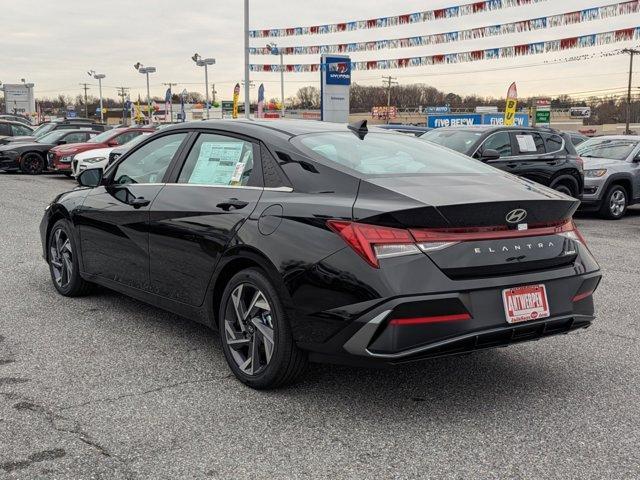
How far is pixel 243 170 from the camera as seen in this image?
165 inches

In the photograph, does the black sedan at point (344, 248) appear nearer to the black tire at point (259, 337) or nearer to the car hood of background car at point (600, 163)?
the black tire at point (259, 337)

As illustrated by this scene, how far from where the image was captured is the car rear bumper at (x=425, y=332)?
3.23 metres

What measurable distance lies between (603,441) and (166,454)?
6.74ft

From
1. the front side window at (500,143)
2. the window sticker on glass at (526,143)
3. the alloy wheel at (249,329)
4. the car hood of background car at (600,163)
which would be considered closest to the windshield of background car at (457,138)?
the front side window at (500,143)

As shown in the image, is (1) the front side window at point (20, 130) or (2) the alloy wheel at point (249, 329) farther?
(1) the front side window at point (20, 130)

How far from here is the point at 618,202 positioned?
13.2m

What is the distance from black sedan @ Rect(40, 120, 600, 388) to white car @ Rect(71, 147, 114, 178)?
1340cm

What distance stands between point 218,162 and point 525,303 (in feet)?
6.96

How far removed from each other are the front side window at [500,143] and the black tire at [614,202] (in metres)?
2.52

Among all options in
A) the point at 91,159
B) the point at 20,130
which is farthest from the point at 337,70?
the point at 20,130

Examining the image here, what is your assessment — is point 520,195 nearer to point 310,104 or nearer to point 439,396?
point 439,396

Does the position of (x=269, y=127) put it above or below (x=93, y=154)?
above

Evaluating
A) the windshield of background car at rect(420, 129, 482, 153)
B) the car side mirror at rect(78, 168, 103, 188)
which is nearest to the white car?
the windshield of background car at rect(420, 129, 482, 153)

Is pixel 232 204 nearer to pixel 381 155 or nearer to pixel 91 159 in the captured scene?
pixel 381 155
